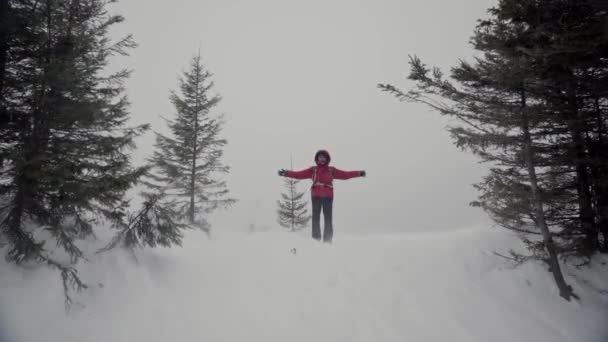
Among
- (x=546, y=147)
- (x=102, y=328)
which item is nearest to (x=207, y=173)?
(x=102, y=328)

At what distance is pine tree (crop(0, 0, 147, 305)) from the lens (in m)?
3.78

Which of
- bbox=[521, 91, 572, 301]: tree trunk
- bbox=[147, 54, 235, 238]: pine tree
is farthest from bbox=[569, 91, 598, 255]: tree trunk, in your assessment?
bbox=[147, 54, 235, 238]: pine tree

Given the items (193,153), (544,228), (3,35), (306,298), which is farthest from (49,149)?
(193,153)

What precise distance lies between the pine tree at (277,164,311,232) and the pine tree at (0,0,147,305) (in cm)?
1725

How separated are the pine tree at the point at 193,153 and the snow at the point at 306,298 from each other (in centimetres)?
881

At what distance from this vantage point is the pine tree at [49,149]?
12.4 ft

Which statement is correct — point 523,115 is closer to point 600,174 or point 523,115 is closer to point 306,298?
point 600,174

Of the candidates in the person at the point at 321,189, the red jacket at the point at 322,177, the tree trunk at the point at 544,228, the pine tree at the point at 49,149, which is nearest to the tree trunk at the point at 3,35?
the pine tree at the point at 49,149

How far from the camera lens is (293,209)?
864 inches

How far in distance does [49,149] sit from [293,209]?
721 inches

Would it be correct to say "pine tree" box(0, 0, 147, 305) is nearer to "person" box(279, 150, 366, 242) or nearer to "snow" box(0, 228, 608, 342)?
"snow" box(0, 228, 608, 342)

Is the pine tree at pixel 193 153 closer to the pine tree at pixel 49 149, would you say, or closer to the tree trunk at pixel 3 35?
the pine tree at pixel 49 149

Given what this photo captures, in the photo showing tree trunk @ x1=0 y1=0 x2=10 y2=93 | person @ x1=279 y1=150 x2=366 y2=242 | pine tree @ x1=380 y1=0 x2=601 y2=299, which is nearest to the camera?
tree trunk @ x1=0 y1=0 x2=10 y2=93

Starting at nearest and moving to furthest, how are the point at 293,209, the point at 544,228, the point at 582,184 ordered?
the point at 544,228, the point at 582,184, the point at 293,209
